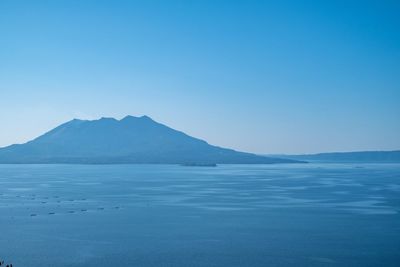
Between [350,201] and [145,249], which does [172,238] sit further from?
[350,201]

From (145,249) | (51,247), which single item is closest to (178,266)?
(145,249)

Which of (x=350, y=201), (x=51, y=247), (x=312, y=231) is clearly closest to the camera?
(x=51, y=247)

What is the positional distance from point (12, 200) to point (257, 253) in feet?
121

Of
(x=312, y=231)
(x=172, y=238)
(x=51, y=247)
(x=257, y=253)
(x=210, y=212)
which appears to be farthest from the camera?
(x=210, y=212)

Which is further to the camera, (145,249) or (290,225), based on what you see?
(290,225)

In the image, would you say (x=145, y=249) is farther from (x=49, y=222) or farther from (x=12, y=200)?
(x=12, y=200)

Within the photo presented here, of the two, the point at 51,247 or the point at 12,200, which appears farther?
the point at 12,200

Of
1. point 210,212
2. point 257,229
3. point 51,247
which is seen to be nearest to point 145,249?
point 51,247

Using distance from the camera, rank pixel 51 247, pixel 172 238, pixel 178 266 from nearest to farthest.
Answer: pixel 178 266 → pixel 51 247 → pixel 172 238

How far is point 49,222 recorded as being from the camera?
3616 centimetres

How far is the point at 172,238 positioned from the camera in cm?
2950

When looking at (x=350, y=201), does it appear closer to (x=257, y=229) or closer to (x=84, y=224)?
(x=257, y=229)

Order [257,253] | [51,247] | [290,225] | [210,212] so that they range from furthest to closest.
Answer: [210,212] < [290,225] < [51,247] < [257,253]

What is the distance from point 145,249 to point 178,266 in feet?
14.4
